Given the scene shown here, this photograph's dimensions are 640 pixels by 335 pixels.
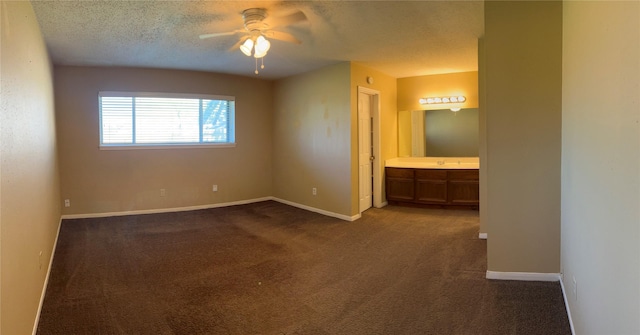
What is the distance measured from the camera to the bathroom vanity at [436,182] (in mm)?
5875

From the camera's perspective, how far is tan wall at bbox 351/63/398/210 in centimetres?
539

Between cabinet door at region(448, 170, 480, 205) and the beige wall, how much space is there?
11.6 ft

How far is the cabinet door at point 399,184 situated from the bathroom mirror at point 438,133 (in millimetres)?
742

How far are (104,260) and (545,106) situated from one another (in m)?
4.50

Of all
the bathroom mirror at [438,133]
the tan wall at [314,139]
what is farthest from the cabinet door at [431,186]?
the tan wall at [314,139]

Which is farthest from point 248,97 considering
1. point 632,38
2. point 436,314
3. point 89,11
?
point 632,38

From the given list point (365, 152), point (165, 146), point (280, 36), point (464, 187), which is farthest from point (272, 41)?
point (464, 187)

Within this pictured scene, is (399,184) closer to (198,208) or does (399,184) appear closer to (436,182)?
(436,182)

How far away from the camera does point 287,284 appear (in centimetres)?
305

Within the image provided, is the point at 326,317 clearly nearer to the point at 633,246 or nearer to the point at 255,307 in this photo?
the point at 255,307

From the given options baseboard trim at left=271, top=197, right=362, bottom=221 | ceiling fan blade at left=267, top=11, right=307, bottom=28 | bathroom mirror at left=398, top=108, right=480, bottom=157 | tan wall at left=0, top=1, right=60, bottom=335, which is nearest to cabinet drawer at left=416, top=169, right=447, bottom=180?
bathroom mirror at left=398, top=108, right=480, bottom=157

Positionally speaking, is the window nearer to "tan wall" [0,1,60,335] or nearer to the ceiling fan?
"tan wall" [0,1,60,335]

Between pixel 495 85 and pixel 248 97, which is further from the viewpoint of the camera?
pixel 248 97

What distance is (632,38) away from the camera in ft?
3.78
